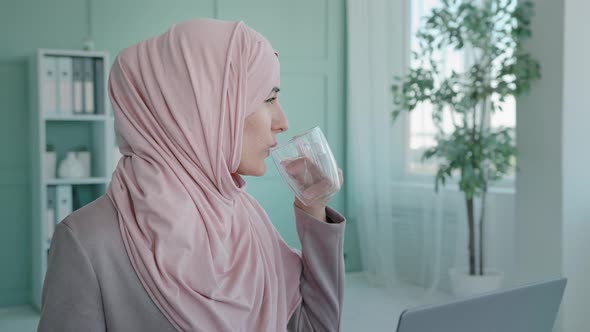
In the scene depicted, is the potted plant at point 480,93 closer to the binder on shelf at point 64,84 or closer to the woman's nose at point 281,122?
the binder on shelf at point 64,84

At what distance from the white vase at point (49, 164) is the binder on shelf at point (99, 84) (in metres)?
0.37

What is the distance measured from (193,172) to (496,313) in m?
0.55

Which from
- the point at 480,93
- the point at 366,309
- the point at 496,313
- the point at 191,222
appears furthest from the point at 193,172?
the point at 366,309

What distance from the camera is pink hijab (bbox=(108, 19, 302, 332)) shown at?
1.05 meters

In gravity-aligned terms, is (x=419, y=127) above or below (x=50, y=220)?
above

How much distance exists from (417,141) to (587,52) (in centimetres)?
178

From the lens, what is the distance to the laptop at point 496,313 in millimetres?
739

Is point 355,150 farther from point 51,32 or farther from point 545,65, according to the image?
point 51,32

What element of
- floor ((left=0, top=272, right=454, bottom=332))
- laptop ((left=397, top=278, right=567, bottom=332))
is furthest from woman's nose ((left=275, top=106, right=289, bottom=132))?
floor ((left=0, top=272, right=454, bottom=332))

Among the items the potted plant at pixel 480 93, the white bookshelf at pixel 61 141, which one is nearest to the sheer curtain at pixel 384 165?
the potted plant at pixel 480 93

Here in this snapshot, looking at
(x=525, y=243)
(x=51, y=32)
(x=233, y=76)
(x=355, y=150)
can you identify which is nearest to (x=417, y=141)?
(x=355, y=150)

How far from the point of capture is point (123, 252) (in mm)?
1033

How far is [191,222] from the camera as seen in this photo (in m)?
1.08

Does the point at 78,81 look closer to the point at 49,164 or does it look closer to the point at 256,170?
the point at 49,164
